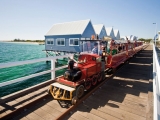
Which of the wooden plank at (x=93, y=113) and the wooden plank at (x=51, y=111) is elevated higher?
the wooden plank at (x=51, y=111)

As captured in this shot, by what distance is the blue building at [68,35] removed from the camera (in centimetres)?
2108

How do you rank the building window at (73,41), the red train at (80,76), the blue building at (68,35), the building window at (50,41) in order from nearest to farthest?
the red train at (80,76) < the building window at (73,41) < the blue building at (68,35) < the building window at (50,41)

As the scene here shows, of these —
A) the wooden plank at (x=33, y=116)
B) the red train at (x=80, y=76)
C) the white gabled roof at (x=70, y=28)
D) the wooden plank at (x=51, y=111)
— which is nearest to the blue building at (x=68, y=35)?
the white gabled roof at (x=70, y=28)

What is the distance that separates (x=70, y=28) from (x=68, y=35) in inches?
73.7

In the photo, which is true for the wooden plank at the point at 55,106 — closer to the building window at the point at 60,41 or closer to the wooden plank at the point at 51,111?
the wooden plank at the point at 51,111

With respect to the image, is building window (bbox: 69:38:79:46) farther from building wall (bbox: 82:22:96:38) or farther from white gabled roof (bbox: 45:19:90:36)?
building wall (bbox: 82:22:96:38)

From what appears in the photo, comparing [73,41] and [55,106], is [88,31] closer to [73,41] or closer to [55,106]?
[73,41]

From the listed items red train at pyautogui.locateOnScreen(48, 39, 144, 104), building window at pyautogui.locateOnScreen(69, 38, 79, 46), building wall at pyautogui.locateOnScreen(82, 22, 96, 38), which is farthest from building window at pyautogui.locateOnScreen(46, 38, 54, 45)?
red train at pyautogui.locateOnScreen(48, 39, 144, 104)

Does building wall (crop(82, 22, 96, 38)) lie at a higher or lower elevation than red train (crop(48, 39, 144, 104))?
higher

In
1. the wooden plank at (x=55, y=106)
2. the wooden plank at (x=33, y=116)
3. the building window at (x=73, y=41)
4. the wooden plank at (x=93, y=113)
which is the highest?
the building window at (x=73, y=41)

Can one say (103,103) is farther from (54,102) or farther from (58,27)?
(58,27)

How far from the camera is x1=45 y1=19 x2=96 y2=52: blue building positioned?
21078 millimetres

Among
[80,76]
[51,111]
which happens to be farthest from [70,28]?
[51,111]

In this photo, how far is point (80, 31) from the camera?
20.8 metres
